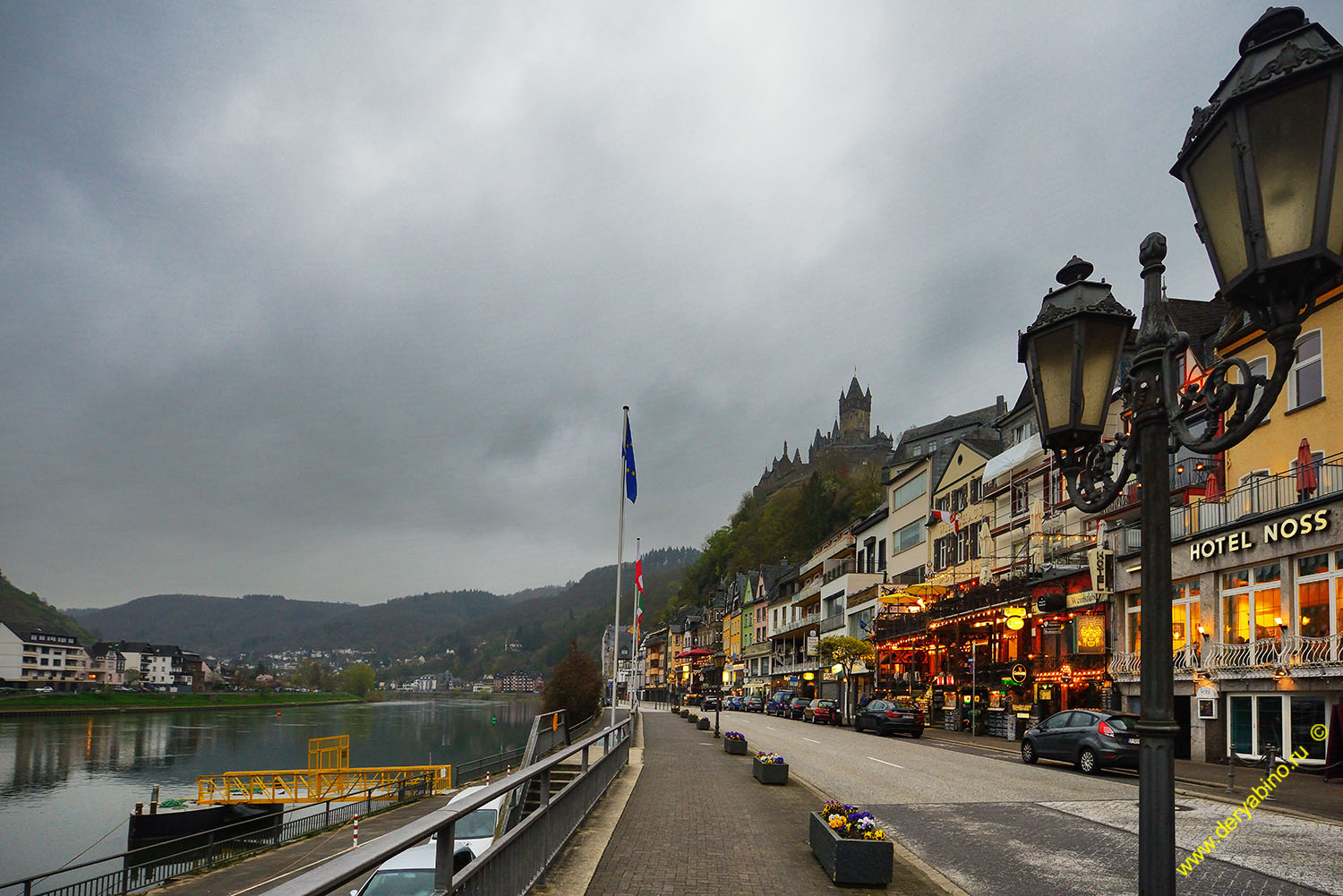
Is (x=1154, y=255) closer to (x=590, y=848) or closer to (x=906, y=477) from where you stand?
(x=590, y=848)

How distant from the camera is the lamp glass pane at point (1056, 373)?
4934 millimetres

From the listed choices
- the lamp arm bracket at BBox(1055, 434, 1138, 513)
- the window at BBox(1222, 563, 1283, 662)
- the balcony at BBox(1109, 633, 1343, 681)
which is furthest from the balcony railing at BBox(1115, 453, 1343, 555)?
the lamp arm bracket at BBox(1055, 434, 1138, 513)

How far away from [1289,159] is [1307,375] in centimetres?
2537

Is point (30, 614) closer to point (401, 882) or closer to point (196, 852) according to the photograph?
point (196, 852)

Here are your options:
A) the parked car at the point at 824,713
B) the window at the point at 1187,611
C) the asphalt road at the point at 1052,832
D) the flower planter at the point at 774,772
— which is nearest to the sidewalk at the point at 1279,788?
the asphalt road at the point at 1052,832

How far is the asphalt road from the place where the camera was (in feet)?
30.0

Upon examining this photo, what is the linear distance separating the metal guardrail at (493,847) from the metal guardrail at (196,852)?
65.3 feet

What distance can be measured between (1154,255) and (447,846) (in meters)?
4.67

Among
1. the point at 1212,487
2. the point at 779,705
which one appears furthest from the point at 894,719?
the point at 779,705

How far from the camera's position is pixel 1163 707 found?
12.0 ft

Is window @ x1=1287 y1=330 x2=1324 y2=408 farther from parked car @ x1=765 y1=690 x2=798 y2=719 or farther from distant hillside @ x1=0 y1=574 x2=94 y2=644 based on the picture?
Result: distant hillside @ x1=0 y1=574 x2=94 y2=644

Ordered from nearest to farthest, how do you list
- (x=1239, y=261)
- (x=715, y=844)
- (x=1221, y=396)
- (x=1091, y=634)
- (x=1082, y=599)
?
(x=1239, y=261) → (x=1221, y=396) → (x=715, y=844) → (x=1091, y=634) → (x=1082, y=599)

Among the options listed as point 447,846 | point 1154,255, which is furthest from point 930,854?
point 1154,255

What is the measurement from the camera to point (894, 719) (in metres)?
34.5
